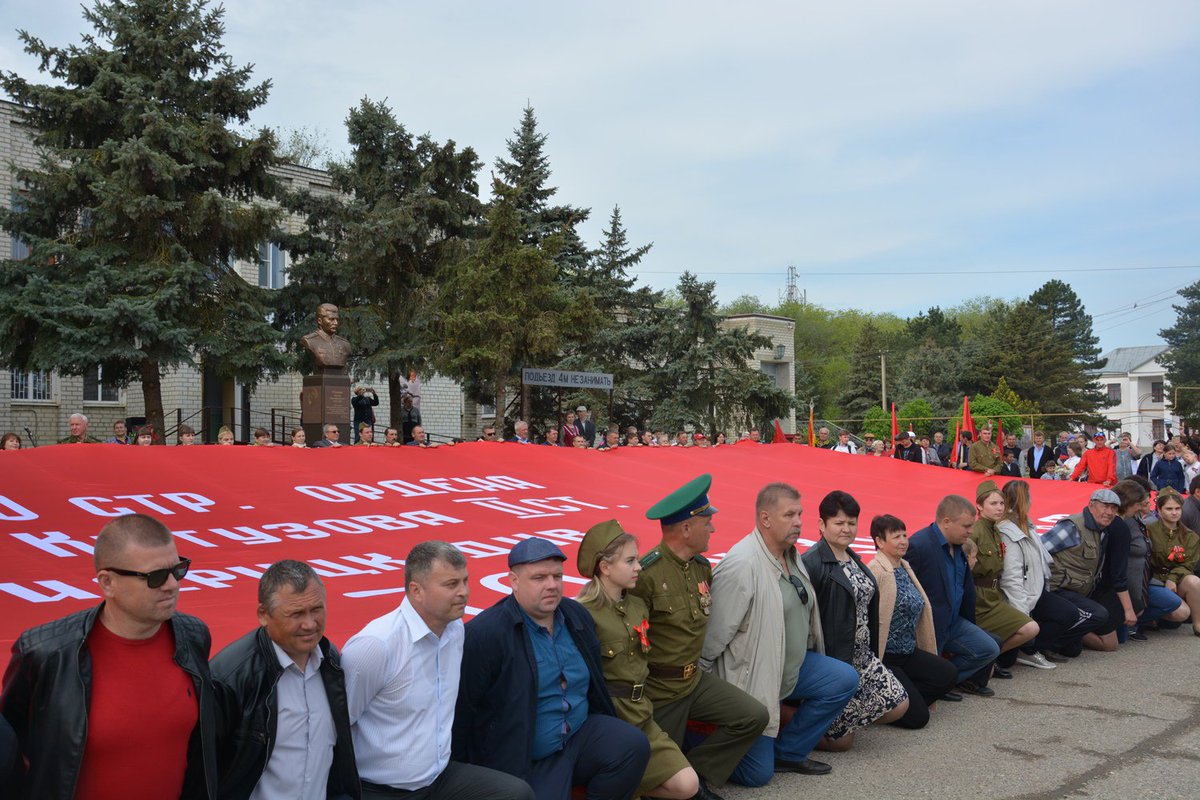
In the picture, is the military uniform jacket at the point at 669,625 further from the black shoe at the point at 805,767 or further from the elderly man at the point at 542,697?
the black shoe at the point at 805,767

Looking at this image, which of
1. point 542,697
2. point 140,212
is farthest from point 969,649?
point 140,212

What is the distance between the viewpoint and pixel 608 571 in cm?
489

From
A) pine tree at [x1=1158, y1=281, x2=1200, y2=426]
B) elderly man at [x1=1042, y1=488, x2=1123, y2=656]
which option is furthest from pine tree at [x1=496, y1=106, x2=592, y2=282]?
pine tree at [x1=1158, y1=281, x2=1200, y2=426]

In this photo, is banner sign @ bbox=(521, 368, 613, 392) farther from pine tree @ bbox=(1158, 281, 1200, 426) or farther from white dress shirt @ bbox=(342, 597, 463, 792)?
pine tree @ bbox=(1158, 281, 1200, 426)

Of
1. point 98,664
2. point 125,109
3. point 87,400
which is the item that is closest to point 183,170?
point 125,109

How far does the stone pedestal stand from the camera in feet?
49.0

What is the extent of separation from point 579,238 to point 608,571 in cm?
2928

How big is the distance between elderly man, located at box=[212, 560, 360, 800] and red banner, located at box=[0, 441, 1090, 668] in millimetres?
2078

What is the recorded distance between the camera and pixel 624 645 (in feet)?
16.1

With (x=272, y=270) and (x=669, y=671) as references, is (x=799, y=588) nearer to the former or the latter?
(x=669, y=671)

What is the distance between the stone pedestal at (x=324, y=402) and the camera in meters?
14.9

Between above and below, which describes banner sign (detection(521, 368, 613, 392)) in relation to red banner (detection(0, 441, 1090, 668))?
above

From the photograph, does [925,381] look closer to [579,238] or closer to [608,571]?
[579,238]

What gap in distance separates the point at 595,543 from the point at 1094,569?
5865mm
